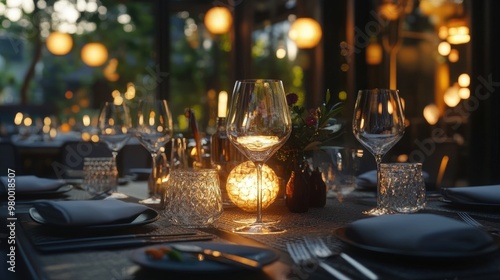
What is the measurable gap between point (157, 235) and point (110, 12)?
10.6 m

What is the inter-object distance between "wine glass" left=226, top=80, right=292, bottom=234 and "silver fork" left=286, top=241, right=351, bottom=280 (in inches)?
7.8

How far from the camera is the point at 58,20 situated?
10.2 m

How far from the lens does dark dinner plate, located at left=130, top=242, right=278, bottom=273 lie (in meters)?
0.76

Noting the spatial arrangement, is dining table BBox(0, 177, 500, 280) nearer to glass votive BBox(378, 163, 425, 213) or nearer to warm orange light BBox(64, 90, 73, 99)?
glass votive BBox(378, 163, 425, 213)

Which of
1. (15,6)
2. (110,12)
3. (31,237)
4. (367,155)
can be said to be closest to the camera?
(31,237)

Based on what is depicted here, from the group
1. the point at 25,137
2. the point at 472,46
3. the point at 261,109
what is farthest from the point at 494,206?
the point at 25,137

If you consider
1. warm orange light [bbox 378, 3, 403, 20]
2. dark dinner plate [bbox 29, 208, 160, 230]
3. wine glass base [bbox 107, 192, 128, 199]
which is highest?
warm orange light [bbox 378, 3, 403, 20]

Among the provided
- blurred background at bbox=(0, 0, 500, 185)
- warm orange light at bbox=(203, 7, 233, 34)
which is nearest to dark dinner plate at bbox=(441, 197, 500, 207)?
blurred background at bbox=(0, 0, 500, 185)

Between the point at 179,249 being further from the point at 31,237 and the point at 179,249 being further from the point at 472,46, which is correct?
the point at 472,46

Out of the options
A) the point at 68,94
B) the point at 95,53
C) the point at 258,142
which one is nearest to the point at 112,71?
the point at 68,94

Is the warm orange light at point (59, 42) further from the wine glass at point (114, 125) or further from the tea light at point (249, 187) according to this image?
the tea light at point (249, 187)

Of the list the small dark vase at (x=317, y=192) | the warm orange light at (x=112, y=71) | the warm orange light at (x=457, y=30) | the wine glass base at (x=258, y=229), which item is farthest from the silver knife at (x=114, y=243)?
the warm orange light at (x=112, y=71)

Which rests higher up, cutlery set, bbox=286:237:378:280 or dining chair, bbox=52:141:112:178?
cutlery set, bbox=286:237:378:280

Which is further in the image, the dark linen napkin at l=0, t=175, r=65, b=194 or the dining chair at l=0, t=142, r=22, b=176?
the dining chair at l=0, t=142, r=22, b=176
